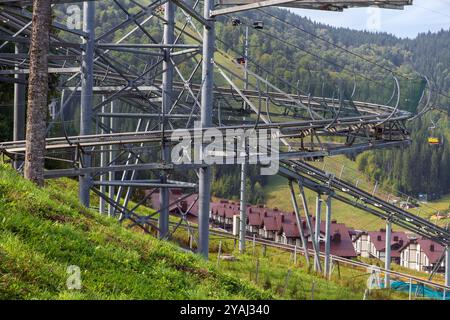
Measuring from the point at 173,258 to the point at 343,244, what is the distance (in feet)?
181

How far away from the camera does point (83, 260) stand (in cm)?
979

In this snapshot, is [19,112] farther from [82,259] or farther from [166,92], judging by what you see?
[82,259]

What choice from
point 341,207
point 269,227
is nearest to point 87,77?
point 269,227

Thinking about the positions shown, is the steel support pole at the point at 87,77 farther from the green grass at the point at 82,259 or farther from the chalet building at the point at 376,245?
the chalet building at the point at 376,245

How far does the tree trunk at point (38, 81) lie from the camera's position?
14.1 metres

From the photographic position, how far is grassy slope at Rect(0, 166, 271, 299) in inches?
334

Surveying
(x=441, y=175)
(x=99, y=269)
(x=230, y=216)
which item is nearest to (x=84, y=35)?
(x=99, y=269)

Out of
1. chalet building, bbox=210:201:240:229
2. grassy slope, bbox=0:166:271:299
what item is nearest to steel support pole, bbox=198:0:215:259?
grassy slope, bbox=0:166:271:299

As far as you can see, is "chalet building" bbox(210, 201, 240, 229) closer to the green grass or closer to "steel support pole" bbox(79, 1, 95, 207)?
"steel support pole" bbox(79, 1, 95, 207)

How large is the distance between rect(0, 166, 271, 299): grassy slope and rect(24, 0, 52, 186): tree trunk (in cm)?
125

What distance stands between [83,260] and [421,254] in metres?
81.9

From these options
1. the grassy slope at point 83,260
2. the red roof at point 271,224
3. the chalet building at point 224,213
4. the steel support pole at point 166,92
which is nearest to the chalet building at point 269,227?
the red roof at point 271,224

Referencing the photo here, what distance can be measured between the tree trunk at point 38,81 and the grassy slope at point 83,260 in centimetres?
125

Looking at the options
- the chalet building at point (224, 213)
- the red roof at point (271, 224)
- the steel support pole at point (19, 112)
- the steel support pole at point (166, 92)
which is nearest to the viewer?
the steel support pole at point (166, 92)
